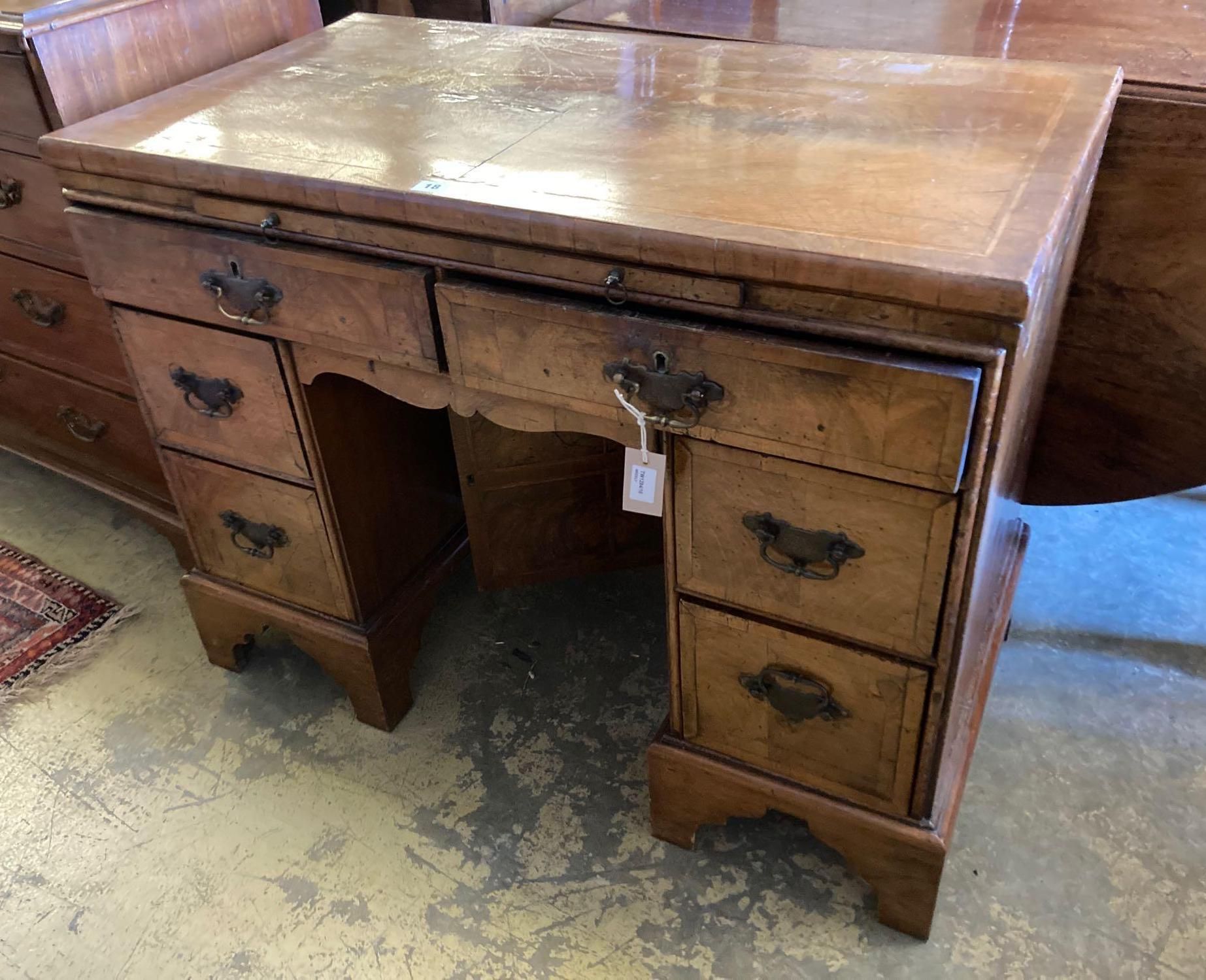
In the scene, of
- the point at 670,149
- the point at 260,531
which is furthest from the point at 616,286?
the point at 260,531

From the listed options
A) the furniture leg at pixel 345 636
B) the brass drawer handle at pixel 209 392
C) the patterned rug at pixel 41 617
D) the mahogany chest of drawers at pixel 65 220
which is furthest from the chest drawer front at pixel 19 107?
the patterned rug at pixel 41 617

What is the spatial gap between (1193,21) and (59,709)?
203 cm

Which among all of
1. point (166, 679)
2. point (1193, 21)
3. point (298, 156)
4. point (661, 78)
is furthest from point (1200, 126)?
point (166, 679)

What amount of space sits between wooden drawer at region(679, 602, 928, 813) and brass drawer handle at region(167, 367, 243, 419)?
0.66 metres

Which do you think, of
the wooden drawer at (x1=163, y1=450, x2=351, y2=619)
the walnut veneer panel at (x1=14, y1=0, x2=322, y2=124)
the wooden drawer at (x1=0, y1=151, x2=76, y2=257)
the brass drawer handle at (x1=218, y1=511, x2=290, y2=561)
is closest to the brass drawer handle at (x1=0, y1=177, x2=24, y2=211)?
the wooden drawer at (x1=0, y1=151, x2=76, y2=257)

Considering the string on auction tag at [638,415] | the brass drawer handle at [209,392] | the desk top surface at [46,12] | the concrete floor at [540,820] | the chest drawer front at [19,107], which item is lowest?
the concrete floor at [540,820]

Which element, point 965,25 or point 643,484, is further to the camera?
point 965,25

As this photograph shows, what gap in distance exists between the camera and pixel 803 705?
1157 mm

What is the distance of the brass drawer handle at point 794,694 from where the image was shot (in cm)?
115

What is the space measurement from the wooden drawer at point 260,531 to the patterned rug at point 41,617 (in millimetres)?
409

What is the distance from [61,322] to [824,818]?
1.46m

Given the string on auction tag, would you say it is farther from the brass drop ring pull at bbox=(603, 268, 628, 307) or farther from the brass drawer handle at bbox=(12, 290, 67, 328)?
the brass drawer handle at bbox=(12, 290, 67, 328)

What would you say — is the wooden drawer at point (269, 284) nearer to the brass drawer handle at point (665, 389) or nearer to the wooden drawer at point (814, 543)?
the brass drawer handle at point (665, 389)

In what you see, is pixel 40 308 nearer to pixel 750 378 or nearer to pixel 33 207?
pixel 33 207
